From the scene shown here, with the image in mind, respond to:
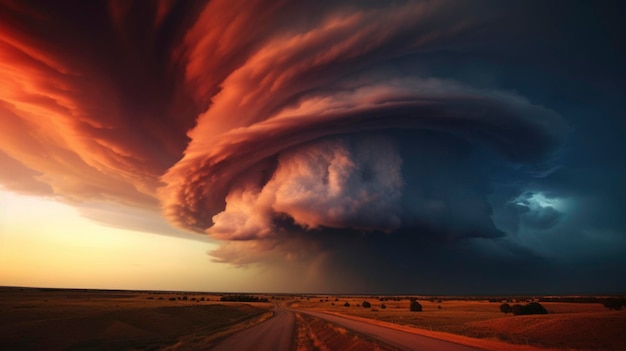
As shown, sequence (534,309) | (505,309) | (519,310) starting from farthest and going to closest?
1. (505,309)
2. (519,310)
3. (534,309)

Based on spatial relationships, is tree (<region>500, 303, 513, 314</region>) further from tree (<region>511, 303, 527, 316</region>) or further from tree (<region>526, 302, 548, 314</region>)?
tree (<region>526, 302, 548, 314</region>)

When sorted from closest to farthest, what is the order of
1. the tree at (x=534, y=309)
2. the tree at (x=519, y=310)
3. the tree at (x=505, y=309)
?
the tree at (x=534, y=309)
the tree at (x=519, y=310)
the tree at (x=505, y=309)

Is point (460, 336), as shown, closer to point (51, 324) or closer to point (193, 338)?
point (193, 338)

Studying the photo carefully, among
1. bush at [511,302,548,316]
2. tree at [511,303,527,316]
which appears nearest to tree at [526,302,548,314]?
bush at [511,302,548,316]

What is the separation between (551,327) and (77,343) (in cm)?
4233

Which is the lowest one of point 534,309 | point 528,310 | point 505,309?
point 528,310

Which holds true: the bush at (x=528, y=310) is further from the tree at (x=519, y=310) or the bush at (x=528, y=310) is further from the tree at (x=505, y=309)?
the tree at (x=505, y=309)

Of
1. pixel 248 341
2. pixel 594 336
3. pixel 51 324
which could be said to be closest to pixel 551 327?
pixel 594 336

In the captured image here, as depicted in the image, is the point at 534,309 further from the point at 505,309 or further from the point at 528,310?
the point at 505,309

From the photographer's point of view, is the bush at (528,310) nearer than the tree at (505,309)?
Yes

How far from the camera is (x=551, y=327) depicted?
3684cm

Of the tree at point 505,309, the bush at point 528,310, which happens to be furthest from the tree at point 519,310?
the tree at point 505,309

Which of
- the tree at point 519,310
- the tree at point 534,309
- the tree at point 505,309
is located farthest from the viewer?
the tree at point 505,309

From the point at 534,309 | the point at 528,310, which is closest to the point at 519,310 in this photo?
the point at 528,310
